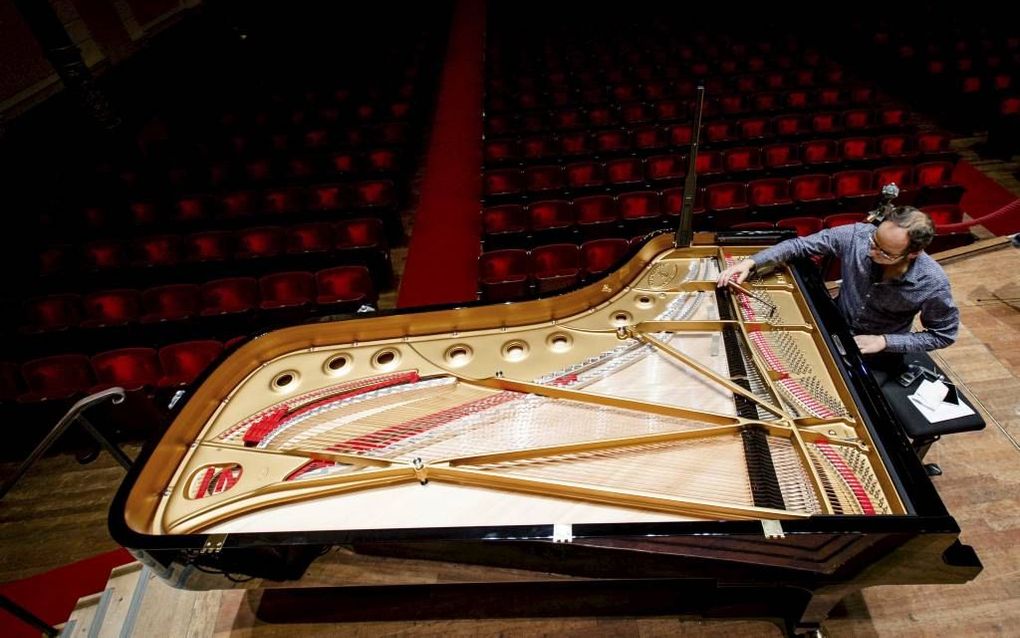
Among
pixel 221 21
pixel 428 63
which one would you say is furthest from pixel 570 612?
pixel 221 21

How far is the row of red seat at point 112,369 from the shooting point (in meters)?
3.71

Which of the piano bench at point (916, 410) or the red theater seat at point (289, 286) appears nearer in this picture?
the piano bench at point (916, 410)

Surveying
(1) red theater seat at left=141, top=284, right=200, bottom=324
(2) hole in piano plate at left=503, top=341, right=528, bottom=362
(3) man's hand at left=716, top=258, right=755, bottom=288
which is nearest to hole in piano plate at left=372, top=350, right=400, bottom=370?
(2) hole in piano plate at left=503, top=341, right=528, bottom=362

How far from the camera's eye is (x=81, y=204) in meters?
5.71

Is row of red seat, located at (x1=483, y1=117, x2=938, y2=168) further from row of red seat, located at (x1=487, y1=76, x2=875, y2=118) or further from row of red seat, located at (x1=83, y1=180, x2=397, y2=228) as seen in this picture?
row of red seat, located at (x1=83, y1=180, x2=397, y2=228)

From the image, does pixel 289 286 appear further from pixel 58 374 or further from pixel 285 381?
pixel 285 381

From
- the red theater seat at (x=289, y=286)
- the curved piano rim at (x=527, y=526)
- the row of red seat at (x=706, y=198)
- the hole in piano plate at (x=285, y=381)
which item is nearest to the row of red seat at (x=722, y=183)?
the row of red seat at (x=706, y=198)

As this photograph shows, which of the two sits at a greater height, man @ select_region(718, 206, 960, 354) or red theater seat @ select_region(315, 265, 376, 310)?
man @ select_region(718, 206, 960, 354)

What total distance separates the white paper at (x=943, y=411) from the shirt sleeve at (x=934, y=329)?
0.24 m

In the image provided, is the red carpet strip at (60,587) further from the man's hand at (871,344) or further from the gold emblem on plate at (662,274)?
the man's hand at (871,344)

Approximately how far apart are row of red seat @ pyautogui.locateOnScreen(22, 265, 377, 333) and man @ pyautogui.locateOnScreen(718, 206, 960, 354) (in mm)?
3094

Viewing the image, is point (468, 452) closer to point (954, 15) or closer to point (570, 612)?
point (570, 612)

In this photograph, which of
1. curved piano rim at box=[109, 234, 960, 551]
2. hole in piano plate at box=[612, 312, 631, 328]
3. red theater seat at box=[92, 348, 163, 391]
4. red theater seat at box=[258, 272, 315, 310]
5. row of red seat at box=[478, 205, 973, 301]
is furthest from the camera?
red theater seat at box=[258, 272, 315, 310]

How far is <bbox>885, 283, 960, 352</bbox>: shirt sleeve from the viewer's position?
2035mm
